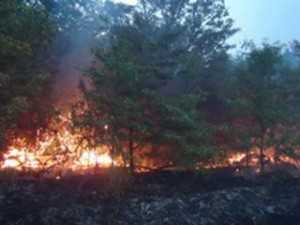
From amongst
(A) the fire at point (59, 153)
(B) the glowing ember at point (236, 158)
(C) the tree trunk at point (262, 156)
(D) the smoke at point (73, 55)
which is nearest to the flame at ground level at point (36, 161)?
(A) the fire at point (59, 153)

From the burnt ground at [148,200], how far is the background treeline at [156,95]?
0.81m

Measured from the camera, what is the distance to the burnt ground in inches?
338

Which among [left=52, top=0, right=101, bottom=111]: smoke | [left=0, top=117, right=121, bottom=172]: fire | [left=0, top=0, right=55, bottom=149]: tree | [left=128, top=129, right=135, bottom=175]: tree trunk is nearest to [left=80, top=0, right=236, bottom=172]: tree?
[left=128, top=129, right=135, bottom=175]: tree trunk

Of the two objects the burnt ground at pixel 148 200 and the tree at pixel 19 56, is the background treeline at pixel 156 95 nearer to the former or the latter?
the tree at pixel 19 56

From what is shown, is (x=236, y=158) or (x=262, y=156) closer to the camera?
(x=262, y=156)

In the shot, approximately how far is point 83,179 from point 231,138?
14.9 feet

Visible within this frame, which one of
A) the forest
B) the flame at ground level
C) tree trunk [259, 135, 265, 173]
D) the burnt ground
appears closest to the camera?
the burnt ground

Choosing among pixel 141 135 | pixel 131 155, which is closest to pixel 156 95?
pixel 141 135

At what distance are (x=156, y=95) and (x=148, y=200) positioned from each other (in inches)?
108

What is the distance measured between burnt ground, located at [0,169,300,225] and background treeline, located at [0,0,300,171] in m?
0.81

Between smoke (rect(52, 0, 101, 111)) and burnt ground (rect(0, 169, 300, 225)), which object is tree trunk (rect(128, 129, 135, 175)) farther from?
smoke (rect(52, 0, 101, 111))

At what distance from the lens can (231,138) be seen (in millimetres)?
11992

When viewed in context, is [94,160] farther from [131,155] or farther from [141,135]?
[141,135]

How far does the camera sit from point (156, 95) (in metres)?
10.5
